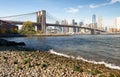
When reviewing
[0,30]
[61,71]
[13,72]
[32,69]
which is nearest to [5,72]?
[13,72]

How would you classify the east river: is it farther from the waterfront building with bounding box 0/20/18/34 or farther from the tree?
the tree

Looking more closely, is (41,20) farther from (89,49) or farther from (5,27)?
(89,49)

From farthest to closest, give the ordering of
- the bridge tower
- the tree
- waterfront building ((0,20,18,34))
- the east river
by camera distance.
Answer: the tree
the bridge tower
waterfront building ((0,20,18,34))
the east river

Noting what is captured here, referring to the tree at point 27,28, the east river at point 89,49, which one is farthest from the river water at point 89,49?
the tree at point 27,28

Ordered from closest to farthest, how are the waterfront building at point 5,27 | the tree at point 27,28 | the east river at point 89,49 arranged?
the east river at point 89,49 < the waterfront building at point 5,27 < the tree at point 27,28

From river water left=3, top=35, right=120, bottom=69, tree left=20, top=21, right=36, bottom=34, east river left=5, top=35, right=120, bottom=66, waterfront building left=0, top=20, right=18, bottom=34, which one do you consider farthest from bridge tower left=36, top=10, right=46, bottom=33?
east river left=5, top=35, right=120, bottom=66

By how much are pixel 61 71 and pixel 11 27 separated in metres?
116

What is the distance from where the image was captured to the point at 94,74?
11461 mm

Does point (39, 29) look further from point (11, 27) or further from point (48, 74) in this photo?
point (48, 74)

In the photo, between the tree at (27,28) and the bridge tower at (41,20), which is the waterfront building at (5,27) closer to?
the tree at (27,28)

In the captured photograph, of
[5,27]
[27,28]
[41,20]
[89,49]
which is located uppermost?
[41,20]

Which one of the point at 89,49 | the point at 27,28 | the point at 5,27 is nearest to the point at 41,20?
the point at 27,28

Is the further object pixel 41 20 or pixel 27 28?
pixel 27 28

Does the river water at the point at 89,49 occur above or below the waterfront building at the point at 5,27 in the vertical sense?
below
